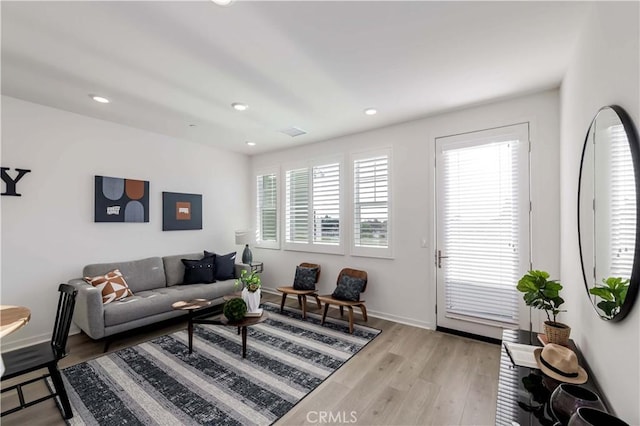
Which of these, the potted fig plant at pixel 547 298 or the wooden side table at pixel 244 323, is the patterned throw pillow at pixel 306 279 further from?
the potted fig plant at pixel 547 298

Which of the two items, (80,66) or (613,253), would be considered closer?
(613,253)

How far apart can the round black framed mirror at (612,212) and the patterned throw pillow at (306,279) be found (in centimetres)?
316

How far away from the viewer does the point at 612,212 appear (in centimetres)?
131

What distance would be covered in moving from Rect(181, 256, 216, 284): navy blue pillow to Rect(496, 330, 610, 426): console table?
12.3 feet

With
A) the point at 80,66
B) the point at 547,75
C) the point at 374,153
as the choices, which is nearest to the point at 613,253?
the point at 547,75

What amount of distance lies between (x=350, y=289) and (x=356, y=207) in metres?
1.22

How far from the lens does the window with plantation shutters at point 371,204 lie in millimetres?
4003

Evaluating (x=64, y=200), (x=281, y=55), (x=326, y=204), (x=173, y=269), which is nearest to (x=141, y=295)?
(x=173, y=269)

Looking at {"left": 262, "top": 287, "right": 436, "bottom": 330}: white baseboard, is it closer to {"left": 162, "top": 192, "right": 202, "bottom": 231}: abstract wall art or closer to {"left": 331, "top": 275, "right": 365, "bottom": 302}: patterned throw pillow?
{"left": 331, "top": 275, "right": 365, "bottom": 302}: patterned throw pillow

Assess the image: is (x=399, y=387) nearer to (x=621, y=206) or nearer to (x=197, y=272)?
(x=621, y=206)

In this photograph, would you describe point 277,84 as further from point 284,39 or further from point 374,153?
point 374,153

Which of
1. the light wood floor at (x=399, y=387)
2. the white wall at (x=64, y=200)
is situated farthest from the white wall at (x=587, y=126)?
the white wall at (x=64, y=200)

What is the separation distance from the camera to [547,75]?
2.59m

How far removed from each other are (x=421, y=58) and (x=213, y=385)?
3.27 meters
